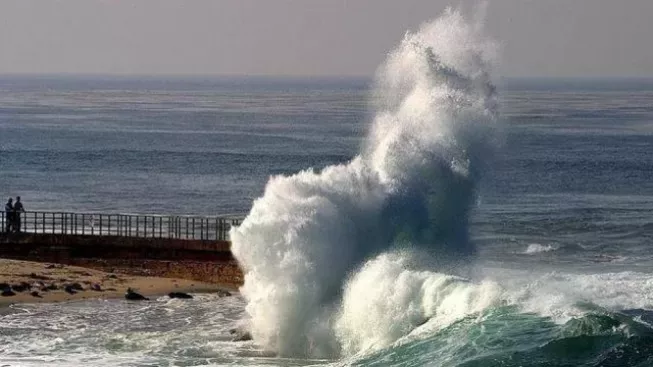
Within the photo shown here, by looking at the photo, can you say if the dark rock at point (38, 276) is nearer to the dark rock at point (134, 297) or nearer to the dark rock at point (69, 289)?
the dark rock at point (69, 289)

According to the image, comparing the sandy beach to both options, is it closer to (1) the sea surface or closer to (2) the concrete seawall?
(2) the concrete seawall

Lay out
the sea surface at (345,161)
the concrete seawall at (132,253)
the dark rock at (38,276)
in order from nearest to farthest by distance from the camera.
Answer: the sea surface at (345,161)
the dark rock at (38,276)
the concrete seawall at (132,253)

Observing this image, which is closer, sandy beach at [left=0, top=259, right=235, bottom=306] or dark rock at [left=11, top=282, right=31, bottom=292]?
sandy beach at [left=0, top=259, right=235, bottom=306]

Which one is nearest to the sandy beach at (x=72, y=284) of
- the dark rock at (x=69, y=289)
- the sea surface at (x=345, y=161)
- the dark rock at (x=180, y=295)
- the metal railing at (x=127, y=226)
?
the dark rock at (x=69, y=289)

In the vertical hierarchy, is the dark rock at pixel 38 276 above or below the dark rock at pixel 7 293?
above

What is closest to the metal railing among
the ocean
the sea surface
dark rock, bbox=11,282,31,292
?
the ocean

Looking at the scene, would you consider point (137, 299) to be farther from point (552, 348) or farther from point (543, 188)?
point (543, 188)
